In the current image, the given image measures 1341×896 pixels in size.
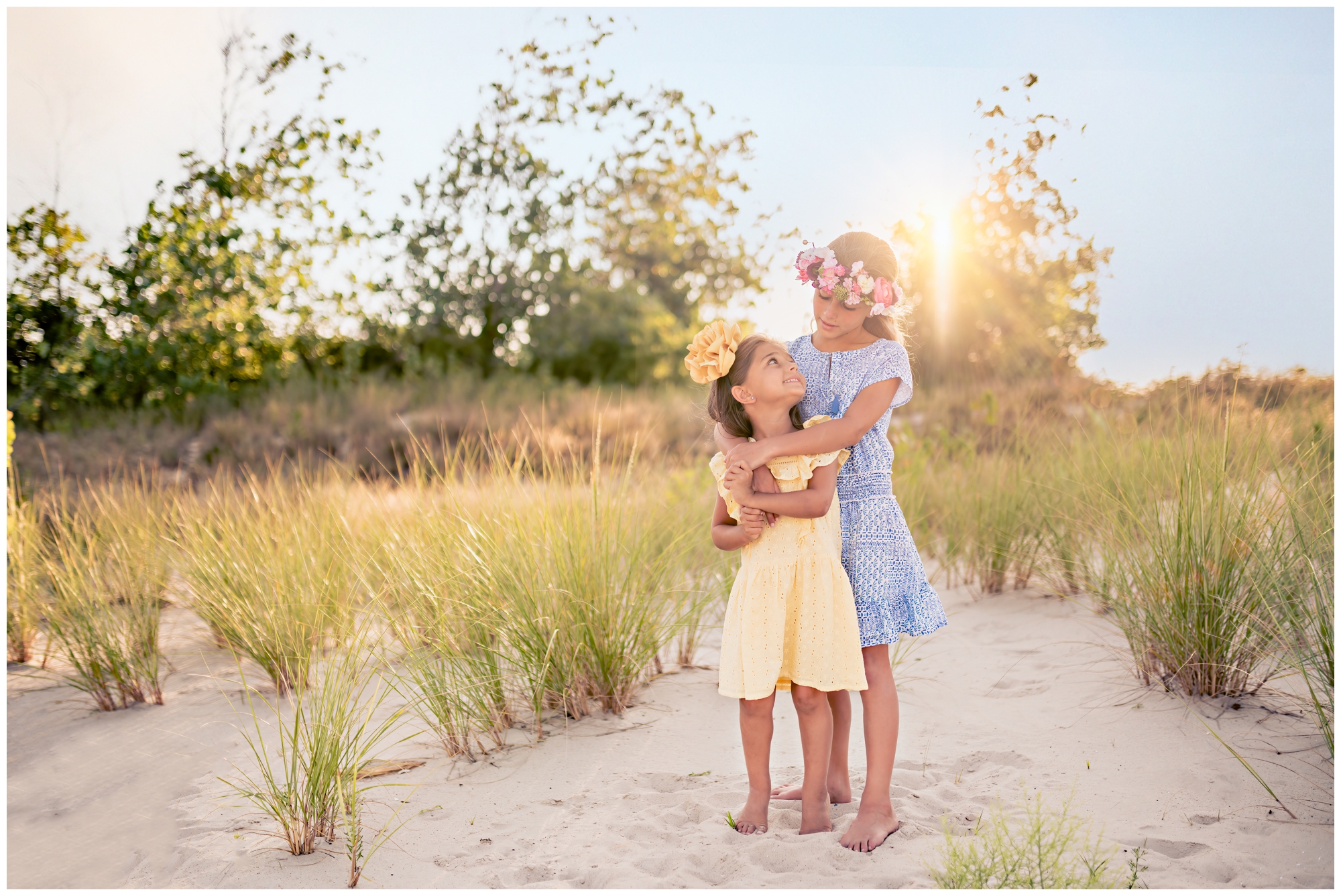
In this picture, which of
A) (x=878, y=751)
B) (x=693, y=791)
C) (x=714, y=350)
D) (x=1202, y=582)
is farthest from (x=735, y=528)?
(x=1202, y=582)

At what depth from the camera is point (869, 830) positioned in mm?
2500

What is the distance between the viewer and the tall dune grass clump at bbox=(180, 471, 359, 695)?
3777 mm

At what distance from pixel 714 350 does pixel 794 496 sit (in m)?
0.45

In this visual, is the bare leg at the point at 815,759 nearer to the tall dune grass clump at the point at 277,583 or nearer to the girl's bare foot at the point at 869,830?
the girl's bare foot at the point at 869,830

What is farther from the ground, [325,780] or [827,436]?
[827,436]

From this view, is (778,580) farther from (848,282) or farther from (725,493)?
(848,282)

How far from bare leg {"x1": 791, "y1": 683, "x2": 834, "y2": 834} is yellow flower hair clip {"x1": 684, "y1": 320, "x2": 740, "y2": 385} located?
0.88 metres

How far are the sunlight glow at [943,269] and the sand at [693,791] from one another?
7.30 metres

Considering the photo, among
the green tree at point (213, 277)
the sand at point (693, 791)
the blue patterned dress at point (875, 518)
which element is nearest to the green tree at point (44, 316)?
the green tree at point (213, 277)

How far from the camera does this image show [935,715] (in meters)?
3.54

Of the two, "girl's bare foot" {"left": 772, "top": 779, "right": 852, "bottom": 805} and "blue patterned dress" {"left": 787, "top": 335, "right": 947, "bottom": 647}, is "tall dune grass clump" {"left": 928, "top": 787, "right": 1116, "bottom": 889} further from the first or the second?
"blue patterned dress" {"left": 787, "top": 335, "right": 947, "bottom": 647}

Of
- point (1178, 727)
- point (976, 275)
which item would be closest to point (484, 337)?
point (976, 275)

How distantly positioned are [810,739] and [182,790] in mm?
2190

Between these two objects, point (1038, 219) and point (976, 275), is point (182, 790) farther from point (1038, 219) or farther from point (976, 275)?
point (976, 275)
